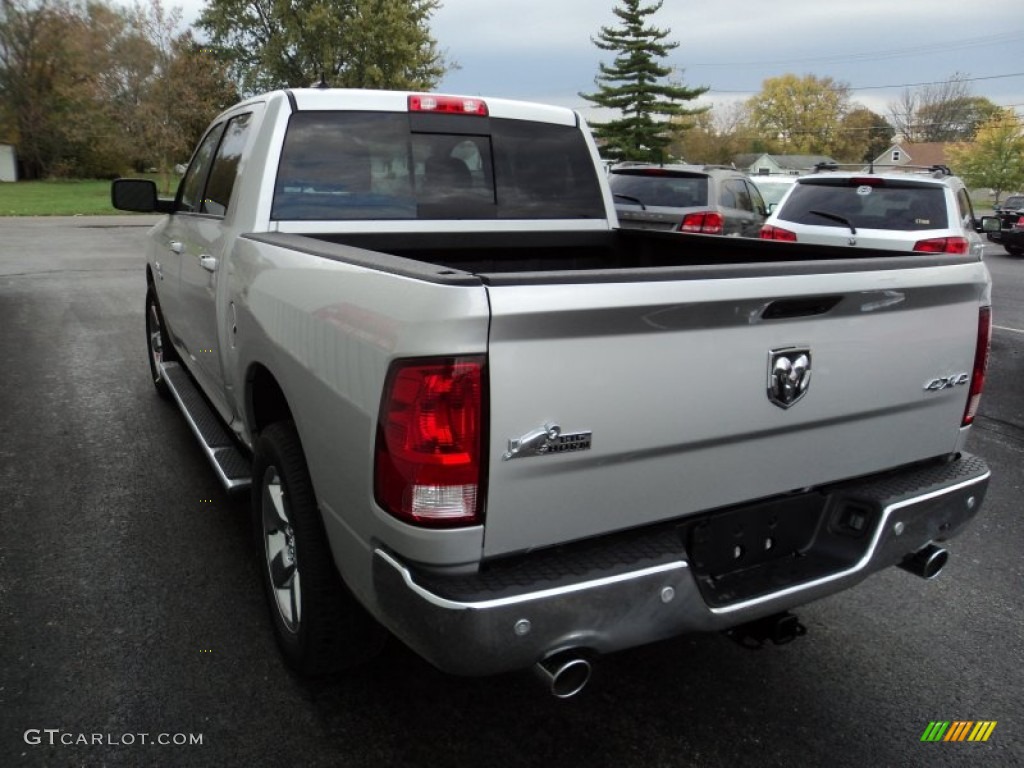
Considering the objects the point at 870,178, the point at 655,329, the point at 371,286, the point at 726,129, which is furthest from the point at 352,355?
the point at 726,129

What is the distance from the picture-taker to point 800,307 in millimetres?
2309

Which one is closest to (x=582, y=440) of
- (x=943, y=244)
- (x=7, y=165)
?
(x=943, y=244)

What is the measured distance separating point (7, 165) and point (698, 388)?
74131mm

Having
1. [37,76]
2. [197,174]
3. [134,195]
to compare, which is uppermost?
[37,76]

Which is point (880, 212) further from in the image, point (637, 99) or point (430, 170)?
point (637, 99)

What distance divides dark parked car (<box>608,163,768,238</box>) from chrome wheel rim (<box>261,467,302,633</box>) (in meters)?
8.39

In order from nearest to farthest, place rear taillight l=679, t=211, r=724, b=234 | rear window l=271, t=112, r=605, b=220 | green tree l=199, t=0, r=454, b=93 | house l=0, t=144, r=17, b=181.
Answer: rear window l=271, t=112, r=605, b=220, rear taillight l=679, t=211, r=724, b=234, green tree l=199, t=0, r=454, b=93, house l=0, t=144, r=17, b=181

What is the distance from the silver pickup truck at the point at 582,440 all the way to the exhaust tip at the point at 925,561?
0.05ft

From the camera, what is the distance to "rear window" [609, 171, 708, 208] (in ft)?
37.0

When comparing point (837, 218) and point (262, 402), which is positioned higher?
point (837, 218)

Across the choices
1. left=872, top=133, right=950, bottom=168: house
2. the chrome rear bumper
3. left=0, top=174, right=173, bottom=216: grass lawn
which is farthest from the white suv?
left=872, top=133, right=950, bottom=168: house

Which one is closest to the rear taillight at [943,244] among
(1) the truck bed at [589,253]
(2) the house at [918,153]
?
(1) the truck bed at [589,253]

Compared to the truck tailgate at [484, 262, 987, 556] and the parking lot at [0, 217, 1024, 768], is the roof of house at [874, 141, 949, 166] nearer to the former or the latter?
the parking lot at [0, 217, 1024, 768]

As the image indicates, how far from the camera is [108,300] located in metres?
11.1
